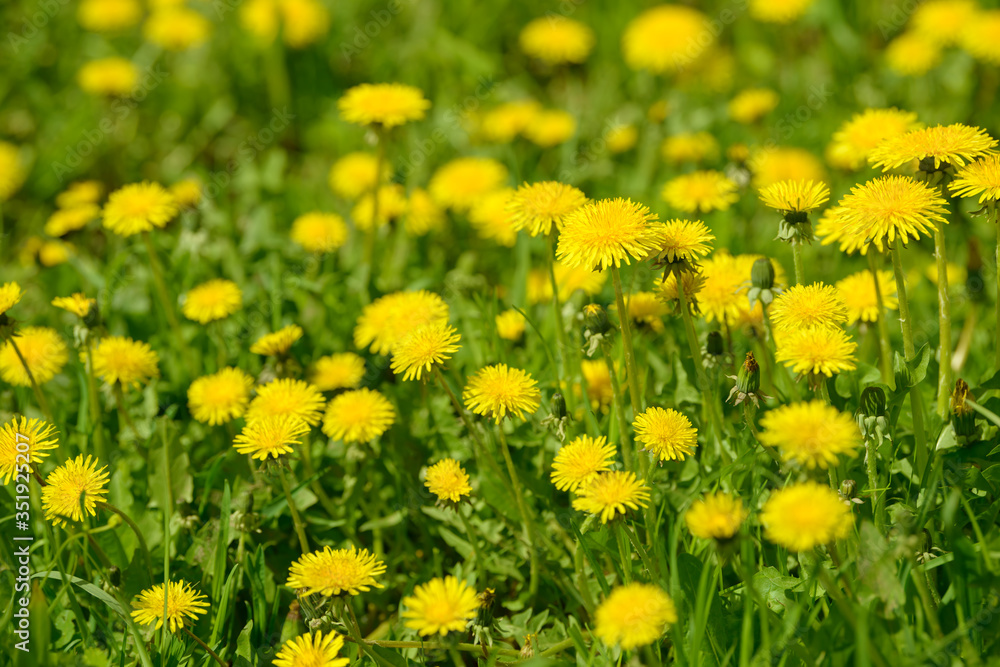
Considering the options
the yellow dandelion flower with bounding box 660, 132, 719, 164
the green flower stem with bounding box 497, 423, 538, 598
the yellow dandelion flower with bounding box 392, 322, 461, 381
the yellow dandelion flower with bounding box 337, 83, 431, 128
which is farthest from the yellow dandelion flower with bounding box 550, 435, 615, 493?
the yellow dandelion flower with bounding box 660, 132, 719, 164

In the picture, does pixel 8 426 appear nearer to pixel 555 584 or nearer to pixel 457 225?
pixel 555 584

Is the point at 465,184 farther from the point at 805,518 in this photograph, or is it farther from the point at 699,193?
the point at 805,518

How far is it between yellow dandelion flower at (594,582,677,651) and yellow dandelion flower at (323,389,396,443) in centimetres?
86

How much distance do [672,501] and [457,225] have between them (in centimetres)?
198

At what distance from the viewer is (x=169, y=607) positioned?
1.85m

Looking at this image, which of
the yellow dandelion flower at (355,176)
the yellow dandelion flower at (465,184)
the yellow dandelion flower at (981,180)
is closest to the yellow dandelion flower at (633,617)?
the yellow dandelion flower at (981,180)

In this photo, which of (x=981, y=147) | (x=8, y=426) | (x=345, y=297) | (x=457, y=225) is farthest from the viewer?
(x=457, y=225)

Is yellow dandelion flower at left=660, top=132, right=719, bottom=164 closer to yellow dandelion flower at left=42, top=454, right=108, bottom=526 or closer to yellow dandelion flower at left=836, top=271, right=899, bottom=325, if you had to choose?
yellow dandelion flower at left=836, top=271, right=899, bottom=325

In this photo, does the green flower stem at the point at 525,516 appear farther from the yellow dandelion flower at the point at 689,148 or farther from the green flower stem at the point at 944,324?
the yellow dandelion flower at the point at 689,148

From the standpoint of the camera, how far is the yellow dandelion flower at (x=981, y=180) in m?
1.85

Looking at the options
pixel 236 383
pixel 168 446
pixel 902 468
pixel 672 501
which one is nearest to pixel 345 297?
pixel 236 383

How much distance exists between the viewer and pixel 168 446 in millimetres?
2322

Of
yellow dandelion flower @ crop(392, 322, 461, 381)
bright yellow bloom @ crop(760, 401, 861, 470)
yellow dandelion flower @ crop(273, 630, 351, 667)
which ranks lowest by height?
yellow dandelion flower @ crop(273, 630, 351, 667)

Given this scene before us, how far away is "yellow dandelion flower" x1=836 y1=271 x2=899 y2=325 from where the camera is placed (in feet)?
7.62
